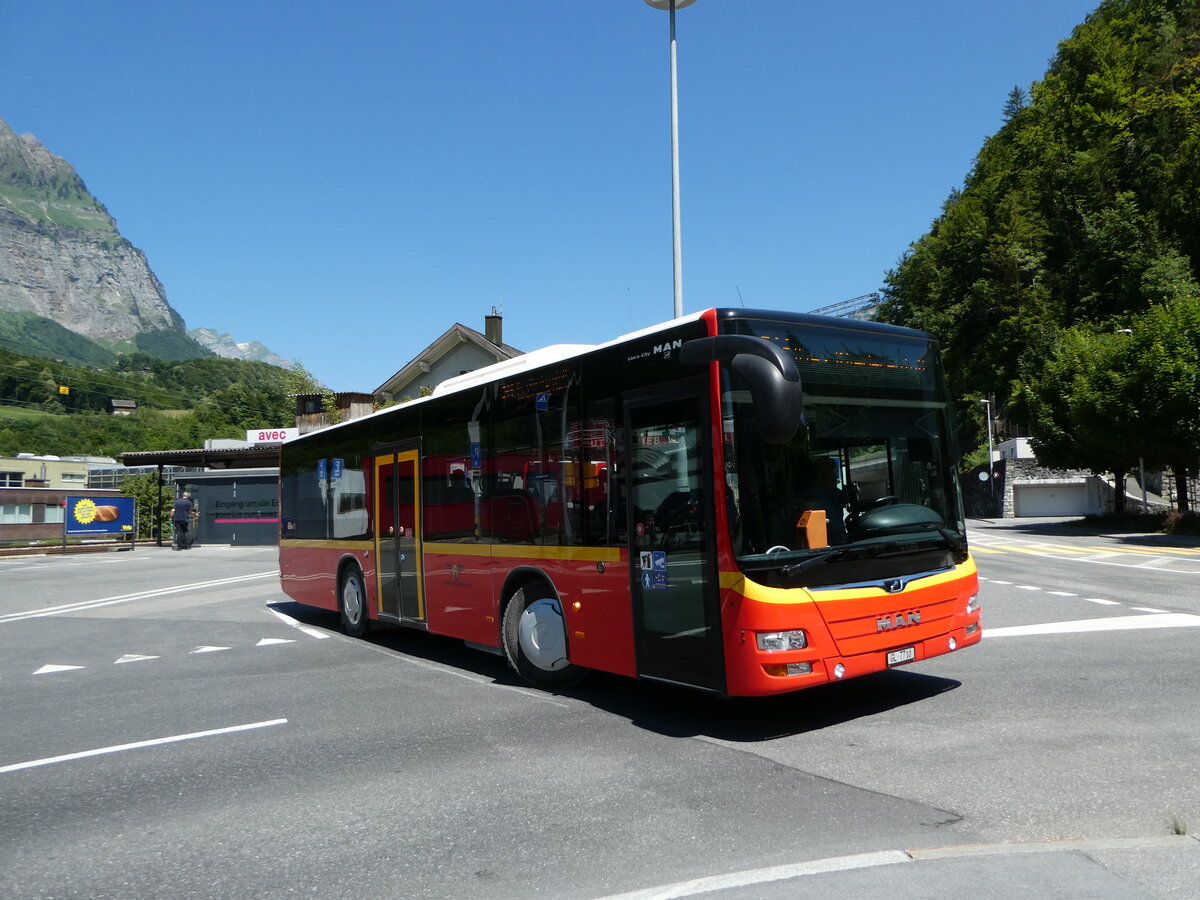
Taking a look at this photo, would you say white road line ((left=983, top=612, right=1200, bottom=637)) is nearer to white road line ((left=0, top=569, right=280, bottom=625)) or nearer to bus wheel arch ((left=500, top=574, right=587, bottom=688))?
bus wheel arch ((left=500, top=574, right=587, bottom=688))

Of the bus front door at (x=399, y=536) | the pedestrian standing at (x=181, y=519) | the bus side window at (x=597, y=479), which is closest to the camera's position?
the bus side window at (x=597, y=479)

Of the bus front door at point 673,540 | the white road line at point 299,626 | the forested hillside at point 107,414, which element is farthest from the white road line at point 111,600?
the forested hillside at point 107,414

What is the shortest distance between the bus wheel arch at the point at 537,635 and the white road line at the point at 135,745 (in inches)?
77.8

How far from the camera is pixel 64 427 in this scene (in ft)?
307

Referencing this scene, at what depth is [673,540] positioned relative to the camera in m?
6.55

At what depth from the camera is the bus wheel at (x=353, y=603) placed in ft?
39.1

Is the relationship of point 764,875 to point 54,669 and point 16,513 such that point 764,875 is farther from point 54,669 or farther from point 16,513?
point 16,513

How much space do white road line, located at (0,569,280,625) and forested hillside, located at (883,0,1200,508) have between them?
32468mm

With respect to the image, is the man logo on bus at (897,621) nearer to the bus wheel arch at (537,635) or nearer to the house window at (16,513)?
the bus wheel arch at (537,635)

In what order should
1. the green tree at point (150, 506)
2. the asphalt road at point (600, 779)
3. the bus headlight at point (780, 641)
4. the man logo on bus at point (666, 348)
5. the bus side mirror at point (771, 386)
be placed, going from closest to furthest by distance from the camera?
1. the asphalt road at point (600, 779)
2. the bus side mirror at point (771, 386)
3. the bus headlight at point (780, 641)
4. the man logo on bus at point (666, 348)
5. the green tree at point (150, 506)

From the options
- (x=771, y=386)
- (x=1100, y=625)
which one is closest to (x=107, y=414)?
(x=1100, y=625)

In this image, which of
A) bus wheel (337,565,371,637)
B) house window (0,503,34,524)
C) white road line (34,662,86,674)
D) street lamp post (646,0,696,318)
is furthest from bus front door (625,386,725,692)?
house window (0,503,34,524)

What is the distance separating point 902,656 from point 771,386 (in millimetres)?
2217

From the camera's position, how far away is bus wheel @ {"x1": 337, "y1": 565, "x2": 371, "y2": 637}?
11928 millimetres
